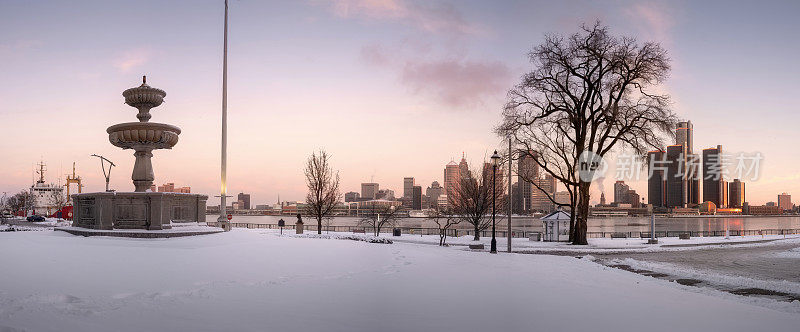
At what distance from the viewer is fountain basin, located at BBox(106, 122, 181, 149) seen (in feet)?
77.0

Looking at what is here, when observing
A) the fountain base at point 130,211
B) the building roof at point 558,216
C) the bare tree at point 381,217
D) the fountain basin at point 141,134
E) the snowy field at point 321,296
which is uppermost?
the fountain basin at point 141,134

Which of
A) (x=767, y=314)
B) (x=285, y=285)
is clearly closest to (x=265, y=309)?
(x=285, y=285)

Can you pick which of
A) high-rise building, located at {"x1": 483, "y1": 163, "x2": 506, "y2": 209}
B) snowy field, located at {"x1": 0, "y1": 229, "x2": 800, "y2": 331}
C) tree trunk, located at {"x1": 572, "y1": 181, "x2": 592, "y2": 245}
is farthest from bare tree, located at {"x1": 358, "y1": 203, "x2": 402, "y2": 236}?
snowy field, located at {"x1": 0, "y1": 229, "x2": 800, "y2": 331}

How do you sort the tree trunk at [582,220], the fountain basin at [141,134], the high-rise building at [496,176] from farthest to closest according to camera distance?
the high-rise building at [496,176] < the tree trunk at [582,220] < the fountain basin at [141,134]

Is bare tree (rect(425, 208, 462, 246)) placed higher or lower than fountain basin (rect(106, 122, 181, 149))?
lower

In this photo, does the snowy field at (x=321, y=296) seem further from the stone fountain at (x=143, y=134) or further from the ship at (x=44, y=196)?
the ship at (x=44, y=196)

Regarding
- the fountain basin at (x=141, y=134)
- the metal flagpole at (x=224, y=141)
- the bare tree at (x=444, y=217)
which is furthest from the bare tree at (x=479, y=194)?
the fountain basin at (x=141, y=134)

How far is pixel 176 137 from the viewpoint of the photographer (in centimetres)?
2484

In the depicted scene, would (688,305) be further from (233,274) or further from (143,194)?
(143,194)

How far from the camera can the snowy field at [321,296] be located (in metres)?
8.09

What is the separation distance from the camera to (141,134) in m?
23.5

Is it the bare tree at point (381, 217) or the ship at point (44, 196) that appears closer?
the bare tree at point (381, 217)

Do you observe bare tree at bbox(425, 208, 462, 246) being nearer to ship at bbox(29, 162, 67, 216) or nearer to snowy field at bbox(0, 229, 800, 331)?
snowy field at bbox(0, 229, 800, 331)

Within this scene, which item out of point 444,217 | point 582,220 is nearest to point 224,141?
point 582,220
